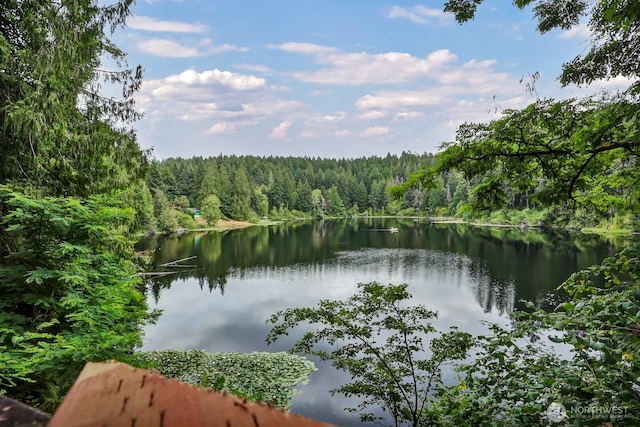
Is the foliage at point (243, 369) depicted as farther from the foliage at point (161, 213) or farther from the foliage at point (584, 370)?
the foliage at point (161, 213)

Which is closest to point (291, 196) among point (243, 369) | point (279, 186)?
point (279, 186)

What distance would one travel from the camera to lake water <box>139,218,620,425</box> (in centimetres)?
1424

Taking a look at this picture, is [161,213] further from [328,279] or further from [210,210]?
[328,279]

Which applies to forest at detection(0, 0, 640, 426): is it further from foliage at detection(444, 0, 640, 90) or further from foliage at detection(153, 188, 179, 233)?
foliage at detection(153, 188, 179, 233)

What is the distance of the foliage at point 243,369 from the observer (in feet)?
33.8

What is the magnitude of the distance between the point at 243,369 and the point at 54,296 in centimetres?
735

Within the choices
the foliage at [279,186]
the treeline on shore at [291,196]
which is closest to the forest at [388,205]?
the treeline on shore at [291,196]

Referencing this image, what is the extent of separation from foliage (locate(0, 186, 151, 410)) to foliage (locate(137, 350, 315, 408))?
5648mm

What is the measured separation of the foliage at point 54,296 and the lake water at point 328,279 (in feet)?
19.3

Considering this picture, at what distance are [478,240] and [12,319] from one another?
40.9 metres

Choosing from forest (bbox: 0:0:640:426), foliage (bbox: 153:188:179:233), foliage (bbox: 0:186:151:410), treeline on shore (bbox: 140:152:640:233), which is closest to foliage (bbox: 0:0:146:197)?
forest (bbox: 0:0:640:426)

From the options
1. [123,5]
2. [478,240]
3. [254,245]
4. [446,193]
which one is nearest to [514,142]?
[123,5]

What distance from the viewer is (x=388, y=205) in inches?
178

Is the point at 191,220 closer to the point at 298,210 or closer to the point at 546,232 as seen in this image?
the point at 298,210
